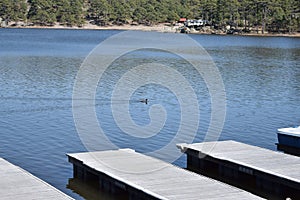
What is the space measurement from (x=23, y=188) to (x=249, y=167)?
7.53 metres

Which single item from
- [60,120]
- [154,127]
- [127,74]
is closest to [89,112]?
[60,120]

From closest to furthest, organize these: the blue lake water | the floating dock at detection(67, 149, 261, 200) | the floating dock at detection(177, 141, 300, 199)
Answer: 1. the floating dock at detection(67, 149, 261, 200)
2. the floating dock at detection(177, 141, 300, 199)
3. the blue lake water

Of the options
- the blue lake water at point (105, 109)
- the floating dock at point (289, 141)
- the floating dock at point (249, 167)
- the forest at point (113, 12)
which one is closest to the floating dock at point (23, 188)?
the blue lake water at point (105, 109)

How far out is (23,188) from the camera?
1967cm

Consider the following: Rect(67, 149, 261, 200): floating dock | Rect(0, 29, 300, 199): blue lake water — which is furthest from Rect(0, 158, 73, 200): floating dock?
Rect(0, 29, 300, 199): blue lake water

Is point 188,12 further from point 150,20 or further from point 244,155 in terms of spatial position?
point 244,155

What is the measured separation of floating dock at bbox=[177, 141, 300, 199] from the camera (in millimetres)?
21359

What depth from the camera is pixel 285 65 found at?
2776 inches

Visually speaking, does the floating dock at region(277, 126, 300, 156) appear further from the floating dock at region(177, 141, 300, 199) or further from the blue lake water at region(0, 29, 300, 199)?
the floating dock at region(177, 141, 300, 199)

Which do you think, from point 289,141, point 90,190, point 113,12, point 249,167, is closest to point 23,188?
point 90,190

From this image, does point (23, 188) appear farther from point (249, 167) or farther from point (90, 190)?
point (249, 167)

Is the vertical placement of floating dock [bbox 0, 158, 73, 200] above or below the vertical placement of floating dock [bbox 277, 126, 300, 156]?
above

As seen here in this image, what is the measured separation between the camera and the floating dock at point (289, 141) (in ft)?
93.5

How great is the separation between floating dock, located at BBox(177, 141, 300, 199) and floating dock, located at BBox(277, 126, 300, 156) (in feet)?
Answer: 11.7
